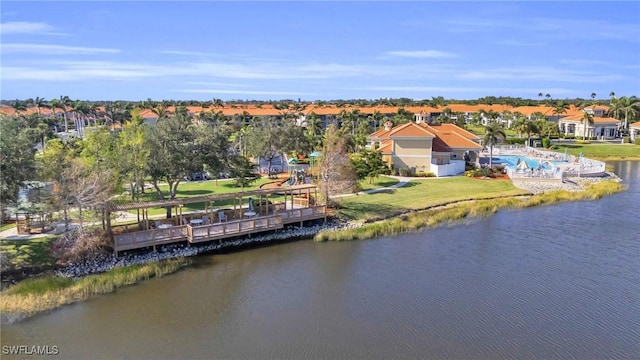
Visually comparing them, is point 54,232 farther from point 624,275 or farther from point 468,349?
point 624,275

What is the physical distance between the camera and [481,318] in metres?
17.6

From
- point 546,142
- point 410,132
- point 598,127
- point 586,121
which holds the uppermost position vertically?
point 586,121

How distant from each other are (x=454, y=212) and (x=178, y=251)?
60.0 feet

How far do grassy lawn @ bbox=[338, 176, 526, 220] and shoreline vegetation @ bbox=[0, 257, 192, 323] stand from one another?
13825 mm

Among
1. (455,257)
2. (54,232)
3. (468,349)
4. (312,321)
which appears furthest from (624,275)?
(54,232)

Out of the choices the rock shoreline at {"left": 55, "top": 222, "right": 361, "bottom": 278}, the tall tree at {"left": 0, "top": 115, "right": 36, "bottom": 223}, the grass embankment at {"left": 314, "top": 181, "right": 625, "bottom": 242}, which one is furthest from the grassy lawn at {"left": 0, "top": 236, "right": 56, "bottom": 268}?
the grass embankment at {"left": 314, "top": 181, "right": 625, "bottom": 242}

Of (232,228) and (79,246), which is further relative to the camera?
(232,228)

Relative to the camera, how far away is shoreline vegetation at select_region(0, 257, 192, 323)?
17622 mm

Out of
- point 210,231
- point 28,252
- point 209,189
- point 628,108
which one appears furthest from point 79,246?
point 628,108

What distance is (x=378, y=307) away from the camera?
18578 mm

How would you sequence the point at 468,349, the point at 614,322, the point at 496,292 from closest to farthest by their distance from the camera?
the point at 468,349
the point at 614,322
the point at 496,292

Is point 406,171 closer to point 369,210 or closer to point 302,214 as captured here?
point 369,210

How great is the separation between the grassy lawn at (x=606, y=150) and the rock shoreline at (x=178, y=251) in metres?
52.1

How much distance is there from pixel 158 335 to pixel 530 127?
6687 cm
